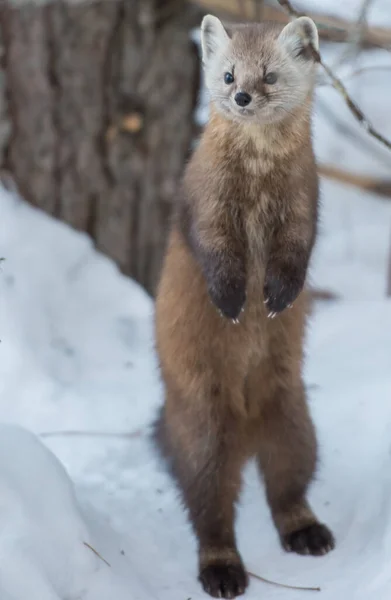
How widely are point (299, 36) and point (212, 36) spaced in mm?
283

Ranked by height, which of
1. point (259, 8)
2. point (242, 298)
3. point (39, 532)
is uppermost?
point (259, 8)

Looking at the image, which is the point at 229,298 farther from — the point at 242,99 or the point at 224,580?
the point at 224,580

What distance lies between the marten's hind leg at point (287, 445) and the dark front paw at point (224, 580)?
284 millimetres

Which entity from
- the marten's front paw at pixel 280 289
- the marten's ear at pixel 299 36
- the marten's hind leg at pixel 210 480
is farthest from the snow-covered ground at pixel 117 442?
the marten's ear at pixel 299 36

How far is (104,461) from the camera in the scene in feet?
13.3

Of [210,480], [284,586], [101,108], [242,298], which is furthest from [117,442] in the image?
[101,108]

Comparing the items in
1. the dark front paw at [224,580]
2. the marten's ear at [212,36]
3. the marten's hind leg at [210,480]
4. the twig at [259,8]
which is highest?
the marten's ear at [212,36]

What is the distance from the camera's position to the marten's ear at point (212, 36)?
3.18 meters

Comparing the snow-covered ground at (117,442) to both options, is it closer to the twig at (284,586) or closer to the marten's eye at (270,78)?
the twig at (284,586)

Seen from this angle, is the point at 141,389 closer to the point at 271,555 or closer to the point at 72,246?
the point at 72,246

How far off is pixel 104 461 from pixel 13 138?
5.76 ft

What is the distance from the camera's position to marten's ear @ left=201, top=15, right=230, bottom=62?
10.4 feet

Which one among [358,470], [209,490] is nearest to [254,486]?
[358,470]

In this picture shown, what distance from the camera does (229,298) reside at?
10.4 feet
